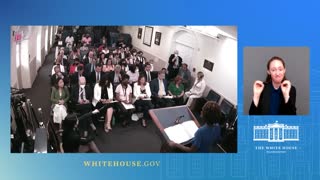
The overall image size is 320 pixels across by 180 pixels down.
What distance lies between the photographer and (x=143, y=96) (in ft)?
10.2

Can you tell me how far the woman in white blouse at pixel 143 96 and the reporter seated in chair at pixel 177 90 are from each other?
20 centimetres

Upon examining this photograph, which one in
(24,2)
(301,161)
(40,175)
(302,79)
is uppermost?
(24,2)

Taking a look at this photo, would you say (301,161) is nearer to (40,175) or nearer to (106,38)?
(106,38)

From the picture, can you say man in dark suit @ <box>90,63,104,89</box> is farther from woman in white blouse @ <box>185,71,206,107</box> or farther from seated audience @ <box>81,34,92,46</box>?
woman in white blouse @ <box>185,71,206,107</box>

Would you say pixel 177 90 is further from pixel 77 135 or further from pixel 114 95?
pixel 77 135

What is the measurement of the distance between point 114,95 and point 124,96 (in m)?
0.09

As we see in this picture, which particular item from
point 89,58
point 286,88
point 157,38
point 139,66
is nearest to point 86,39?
point 89,58

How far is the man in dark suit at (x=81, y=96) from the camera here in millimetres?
3059

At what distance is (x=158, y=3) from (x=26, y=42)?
1207 mm

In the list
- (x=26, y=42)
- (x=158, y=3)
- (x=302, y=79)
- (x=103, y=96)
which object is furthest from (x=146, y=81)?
(x=302, y=79)

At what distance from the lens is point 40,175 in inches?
120

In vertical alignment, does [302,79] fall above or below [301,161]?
above

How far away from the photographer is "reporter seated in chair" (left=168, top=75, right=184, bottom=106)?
10.1ft

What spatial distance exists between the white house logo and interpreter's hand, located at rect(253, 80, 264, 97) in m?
0.28
